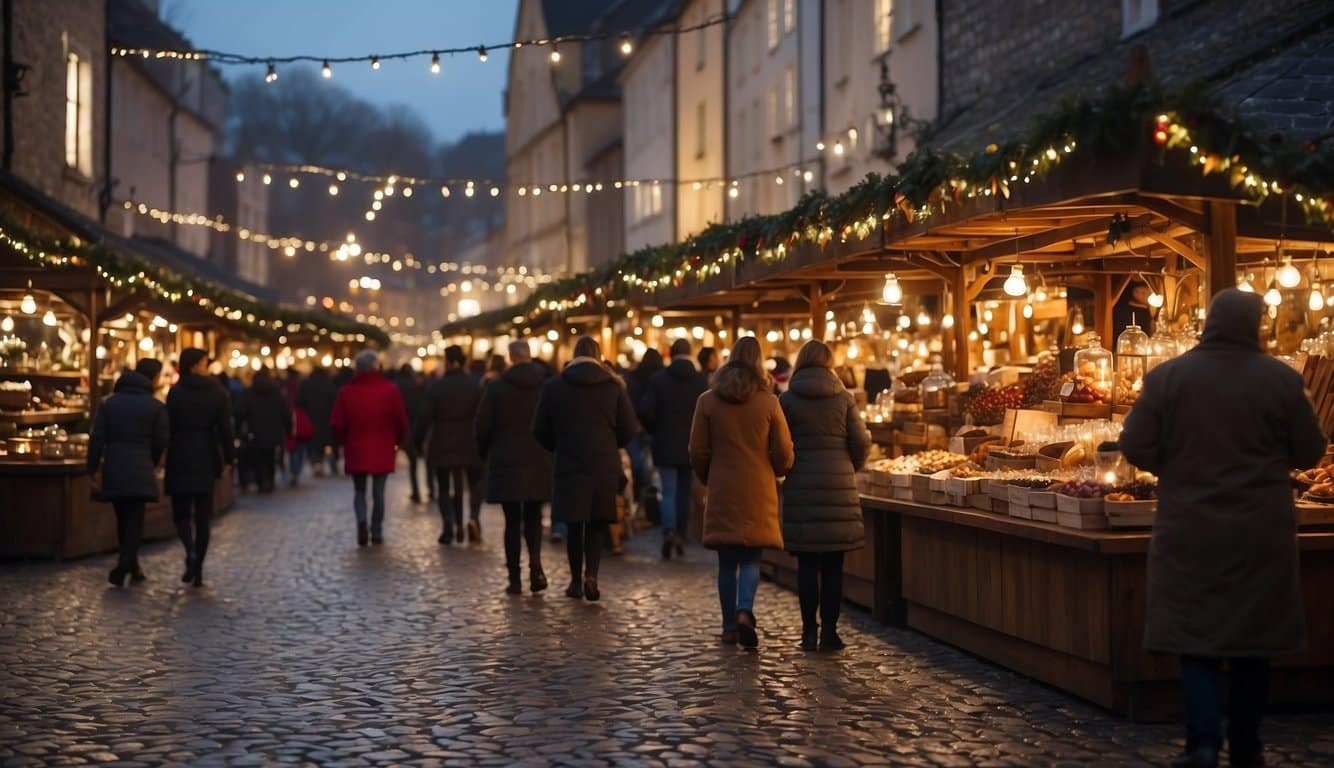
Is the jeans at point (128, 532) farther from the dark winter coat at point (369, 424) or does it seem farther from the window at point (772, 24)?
the window at point (772, 24)

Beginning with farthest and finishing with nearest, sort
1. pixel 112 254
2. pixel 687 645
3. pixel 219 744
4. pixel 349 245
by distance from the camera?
pixel 349 245, pixel 112 254, pixel 687 645, pixel 219 744

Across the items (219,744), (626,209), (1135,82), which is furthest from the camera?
(626,209)

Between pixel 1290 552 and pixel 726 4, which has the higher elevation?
pixel 726 4

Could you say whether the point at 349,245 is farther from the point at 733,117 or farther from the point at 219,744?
the point at 219,744

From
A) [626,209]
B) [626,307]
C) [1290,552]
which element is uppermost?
[626,209]

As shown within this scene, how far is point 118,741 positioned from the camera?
8609 mm

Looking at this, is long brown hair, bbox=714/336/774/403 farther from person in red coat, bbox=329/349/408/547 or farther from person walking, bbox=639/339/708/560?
person in red coat, bbox=329/349/408/547

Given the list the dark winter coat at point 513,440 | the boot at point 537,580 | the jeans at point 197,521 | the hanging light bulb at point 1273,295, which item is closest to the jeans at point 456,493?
the jeans at point 197,521

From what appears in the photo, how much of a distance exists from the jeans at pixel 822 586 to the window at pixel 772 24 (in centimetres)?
2657

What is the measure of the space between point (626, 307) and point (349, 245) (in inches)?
615

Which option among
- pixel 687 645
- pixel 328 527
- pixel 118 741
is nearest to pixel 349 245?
pixel 328 527

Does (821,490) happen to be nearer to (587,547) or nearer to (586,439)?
(586,439)

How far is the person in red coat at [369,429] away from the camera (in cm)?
1933

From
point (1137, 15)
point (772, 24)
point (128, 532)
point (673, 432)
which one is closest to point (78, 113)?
point (772, 24)
